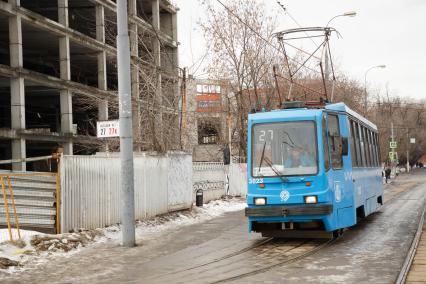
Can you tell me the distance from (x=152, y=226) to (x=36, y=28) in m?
18.9

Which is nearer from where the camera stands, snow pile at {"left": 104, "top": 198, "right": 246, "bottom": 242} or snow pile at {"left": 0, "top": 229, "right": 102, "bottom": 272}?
snow pile at {"left": 0, "top": 229, "right": 102, "bottom": 272}

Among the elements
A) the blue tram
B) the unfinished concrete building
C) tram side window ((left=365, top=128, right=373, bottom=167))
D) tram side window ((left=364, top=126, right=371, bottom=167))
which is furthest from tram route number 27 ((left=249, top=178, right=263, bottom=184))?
the unfinished concrete building

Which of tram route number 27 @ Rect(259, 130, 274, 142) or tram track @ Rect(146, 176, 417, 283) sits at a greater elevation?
tram route number 27 @ Rect(259, 130, 274, 142)

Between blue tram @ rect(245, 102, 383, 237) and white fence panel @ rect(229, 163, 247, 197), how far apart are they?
16136mm

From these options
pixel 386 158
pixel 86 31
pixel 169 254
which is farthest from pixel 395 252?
pixel 386 158

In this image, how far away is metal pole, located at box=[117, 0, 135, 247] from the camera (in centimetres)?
1291

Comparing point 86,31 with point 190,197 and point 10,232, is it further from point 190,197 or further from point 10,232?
point 10,232

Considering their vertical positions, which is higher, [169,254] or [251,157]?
[251,157]

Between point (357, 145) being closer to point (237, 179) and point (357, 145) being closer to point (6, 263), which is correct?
point (6, 263)

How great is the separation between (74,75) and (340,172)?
114ft

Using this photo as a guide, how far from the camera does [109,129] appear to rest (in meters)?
13.5

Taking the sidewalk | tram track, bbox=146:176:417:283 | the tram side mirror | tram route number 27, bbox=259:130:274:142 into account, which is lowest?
the sidewalk

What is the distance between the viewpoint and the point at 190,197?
21.1 metres

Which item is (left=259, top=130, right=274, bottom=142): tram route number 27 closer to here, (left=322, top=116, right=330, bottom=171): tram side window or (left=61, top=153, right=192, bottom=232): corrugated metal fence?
(left=322, top=116, right=330, bottom=171): tram side window
